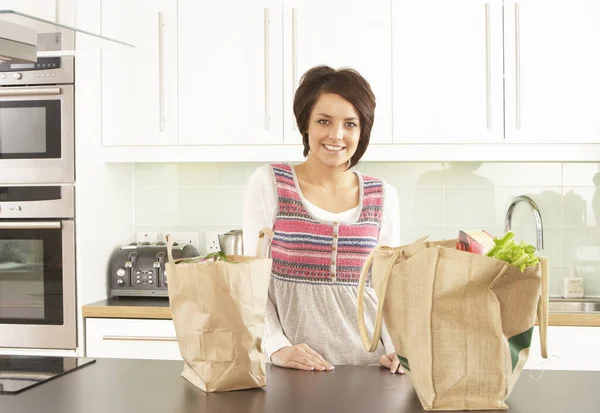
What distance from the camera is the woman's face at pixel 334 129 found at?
6.33ft

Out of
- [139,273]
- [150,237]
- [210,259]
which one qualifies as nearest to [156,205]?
[150,237]

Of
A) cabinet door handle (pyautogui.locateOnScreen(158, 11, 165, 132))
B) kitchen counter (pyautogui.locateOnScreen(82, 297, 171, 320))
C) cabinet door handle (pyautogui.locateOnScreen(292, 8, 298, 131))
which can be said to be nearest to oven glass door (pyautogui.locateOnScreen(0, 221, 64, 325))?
kitchen counter (pyautogui.locateOnScreen(82, 297, 171, 320))

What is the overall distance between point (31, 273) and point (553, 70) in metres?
2.16

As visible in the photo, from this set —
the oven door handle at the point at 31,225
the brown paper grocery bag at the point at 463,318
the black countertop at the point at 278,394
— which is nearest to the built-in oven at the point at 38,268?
the oven door handle at the point at 31,225

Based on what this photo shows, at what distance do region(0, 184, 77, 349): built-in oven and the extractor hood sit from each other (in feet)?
4.40

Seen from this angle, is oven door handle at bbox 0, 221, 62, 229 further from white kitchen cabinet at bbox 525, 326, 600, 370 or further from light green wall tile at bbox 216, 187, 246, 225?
white kitchen cabinet at bbox 525, 326, 600, 370

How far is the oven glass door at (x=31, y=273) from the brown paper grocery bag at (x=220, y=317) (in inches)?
70.4

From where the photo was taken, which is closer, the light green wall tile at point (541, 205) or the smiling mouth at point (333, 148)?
the smiling mouth at point (333, 148)

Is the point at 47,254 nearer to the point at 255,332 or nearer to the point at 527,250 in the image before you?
the point at 255,332

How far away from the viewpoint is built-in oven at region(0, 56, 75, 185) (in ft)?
9.80

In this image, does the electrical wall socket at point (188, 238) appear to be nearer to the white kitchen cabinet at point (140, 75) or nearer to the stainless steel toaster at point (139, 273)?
the stainless steel toaster at point (139, 273)

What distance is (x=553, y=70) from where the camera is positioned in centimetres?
298

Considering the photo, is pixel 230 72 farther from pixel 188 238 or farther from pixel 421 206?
pixel 421 206

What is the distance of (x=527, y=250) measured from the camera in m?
1.19
